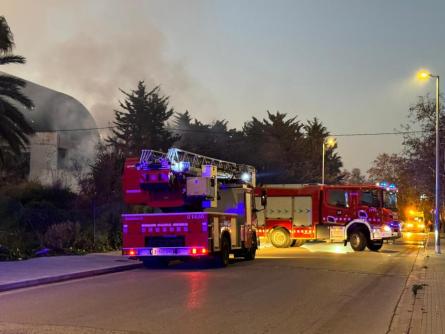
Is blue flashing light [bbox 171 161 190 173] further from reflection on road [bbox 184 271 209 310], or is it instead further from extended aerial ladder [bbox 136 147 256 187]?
reflection on road [bbox 184 271 209 310]

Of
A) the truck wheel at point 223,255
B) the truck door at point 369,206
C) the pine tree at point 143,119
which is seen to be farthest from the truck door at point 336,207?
the pine tree at point 143,119

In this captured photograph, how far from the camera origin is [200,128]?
259 ft

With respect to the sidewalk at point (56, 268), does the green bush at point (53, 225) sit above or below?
above

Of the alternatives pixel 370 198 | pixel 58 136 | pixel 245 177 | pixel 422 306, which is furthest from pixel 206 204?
pixel 58 136

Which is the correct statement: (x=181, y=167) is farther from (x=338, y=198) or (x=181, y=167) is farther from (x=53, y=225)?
(x=338, y=198)

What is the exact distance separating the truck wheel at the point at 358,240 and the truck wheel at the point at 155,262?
391 inches

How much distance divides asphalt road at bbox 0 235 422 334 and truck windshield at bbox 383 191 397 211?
8760mm

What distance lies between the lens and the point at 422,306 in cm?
994

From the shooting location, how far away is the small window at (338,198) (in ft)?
82.9

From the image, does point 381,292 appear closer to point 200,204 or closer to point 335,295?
point 335,295

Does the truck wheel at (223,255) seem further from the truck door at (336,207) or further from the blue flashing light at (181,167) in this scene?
the truck door at (336,207)

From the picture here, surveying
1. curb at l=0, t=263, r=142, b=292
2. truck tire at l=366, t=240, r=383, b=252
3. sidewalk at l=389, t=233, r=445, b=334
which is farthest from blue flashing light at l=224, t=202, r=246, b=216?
truck tire at l=366, t=240, r=383, b=252

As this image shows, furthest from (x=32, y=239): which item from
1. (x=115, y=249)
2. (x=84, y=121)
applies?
(x=84, y=121)

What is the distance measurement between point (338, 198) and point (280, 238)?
347 cm
